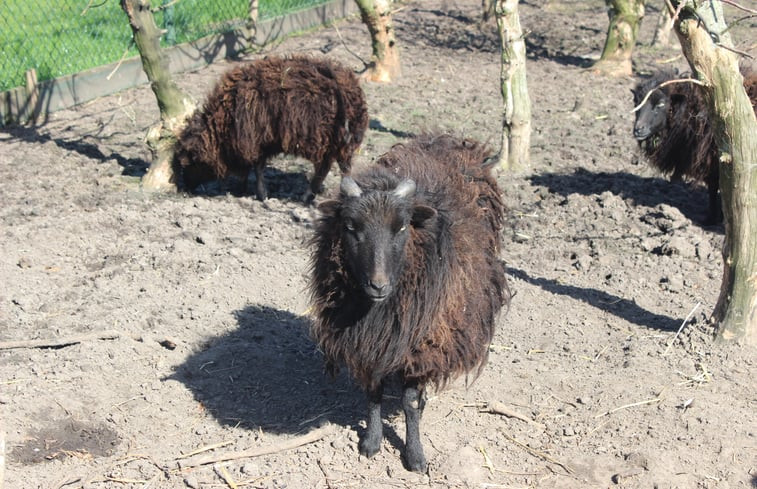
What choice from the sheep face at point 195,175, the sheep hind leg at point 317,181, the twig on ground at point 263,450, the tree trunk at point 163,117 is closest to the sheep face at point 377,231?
the twig on ground at point 263,450

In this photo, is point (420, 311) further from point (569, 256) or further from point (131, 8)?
point (131, 8)

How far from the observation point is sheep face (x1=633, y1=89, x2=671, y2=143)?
7.76 metres

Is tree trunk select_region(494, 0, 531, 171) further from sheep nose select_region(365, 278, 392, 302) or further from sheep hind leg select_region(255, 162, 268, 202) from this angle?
sheep nose select_region(365, 278, 392, 302)

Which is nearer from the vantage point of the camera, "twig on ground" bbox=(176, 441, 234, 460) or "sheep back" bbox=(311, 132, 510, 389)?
"sheep back" bbox=(311, 132, 510, 389)

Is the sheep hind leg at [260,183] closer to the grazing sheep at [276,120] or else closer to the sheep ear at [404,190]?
the grazing sheep at [276,120]

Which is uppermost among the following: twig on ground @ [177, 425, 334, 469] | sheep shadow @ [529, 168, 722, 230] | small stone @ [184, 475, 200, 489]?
sheep shadow @ [529, 168, 722, 230]

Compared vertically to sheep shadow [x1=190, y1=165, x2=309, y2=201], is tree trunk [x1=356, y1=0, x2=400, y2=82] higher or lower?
higher

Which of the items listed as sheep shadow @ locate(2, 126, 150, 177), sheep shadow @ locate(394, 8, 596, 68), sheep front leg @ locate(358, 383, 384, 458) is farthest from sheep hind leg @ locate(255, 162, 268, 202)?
sheep shadow @ locate(394, 8, 596, 68)

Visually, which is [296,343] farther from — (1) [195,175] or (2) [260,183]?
(1) [195,175]

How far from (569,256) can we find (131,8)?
14.9 ft

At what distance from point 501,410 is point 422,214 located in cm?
147

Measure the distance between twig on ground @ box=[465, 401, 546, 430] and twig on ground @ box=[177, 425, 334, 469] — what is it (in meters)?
0.90

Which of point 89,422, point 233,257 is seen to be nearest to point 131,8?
point 233,257

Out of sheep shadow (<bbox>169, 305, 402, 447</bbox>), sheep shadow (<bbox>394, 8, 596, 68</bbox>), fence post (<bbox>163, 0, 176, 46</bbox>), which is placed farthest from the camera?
sheep shadow (<bbox>394, 8, 596, 68</bbox>)
